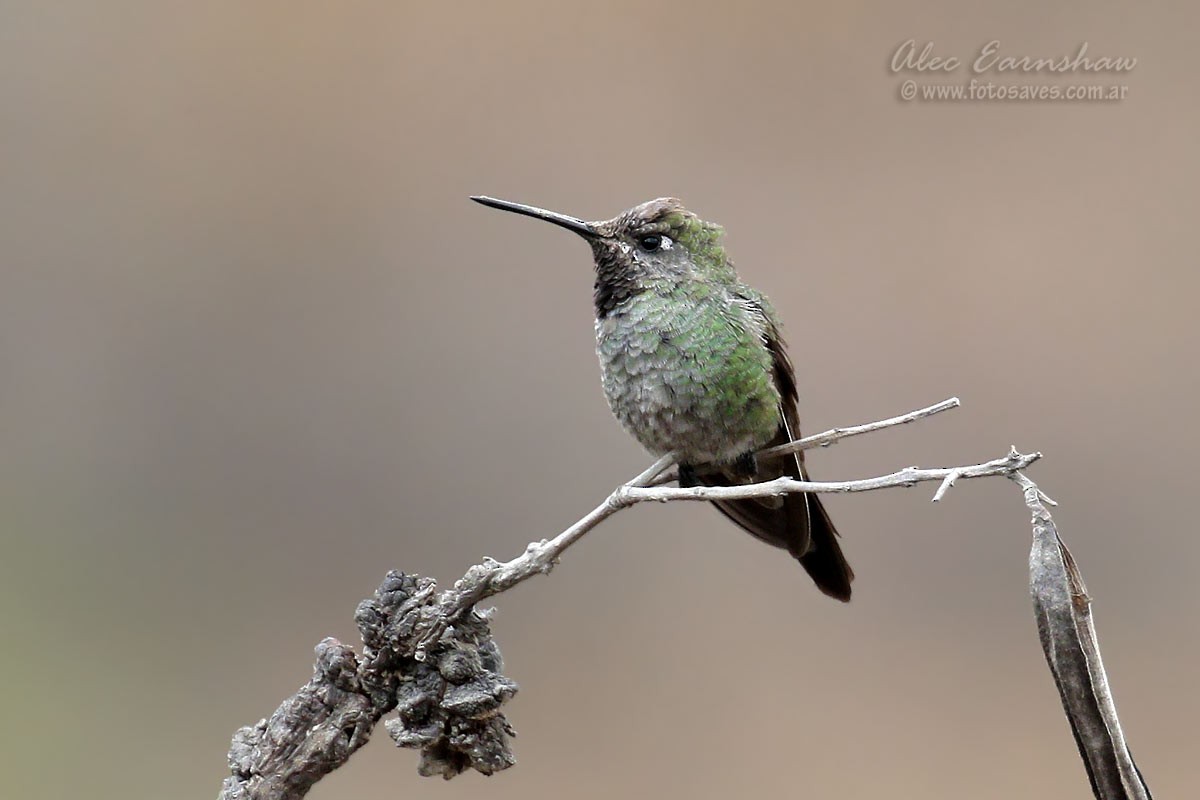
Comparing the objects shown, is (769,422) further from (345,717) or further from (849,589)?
(345,717)

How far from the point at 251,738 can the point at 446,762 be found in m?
0.17

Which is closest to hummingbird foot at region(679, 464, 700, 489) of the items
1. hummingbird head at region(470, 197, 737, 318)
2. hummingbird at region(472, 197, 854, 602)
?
hummingbird at region(472, 197, 854, 602)

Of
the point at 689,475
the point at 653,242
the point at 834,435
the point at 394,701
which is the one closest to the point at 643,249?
the point at 653,242

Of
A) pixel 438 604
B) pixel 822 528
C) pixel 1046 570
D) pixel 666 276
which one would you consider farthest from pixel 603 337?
pixel 1046 570

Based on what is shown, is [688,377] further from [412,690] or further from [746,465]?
[412,690]

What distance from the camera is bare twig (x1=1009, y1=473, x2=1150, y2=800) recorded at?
0.77m

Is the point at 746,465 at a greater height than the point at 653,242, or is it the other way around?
the point at 653,242

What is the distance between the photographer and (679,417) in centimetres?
135

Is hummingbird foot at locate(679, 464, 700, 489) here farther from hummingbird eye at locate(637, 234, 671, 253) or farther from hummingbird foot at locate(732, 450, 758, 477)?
hummingbird eye at locate(637, 234, 671, 253)

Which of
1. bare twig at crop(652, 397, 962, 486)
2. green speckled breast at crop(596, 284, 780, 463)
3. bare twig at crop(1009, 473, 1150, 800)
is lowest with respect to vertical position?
bare twig at crop(1009, 473, 1150, 800)

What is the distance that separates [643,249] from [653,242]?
0.02m

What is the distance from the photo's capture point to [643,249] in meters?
1.43

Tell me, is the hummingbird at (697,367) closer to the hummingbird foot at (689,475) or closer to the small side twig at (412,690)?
the hummingbird foot at (689,475)

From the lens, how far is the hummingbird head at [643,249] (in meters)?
1.41
